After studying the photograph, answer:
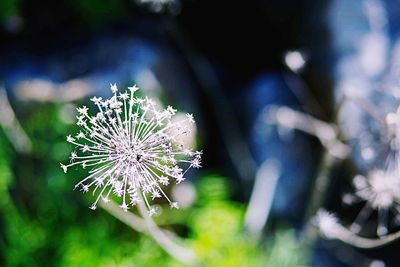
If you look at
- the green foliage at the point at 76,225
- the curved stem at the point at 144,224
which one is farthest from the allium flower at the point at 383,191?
the curved stem at the point at 144,224

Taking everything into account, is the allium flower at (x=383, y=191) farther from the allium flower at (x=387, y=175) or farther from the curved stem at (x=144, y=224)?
the curved stem at (x=144, y=224)

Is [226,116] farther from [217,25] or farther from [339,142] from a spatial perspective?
[339,142]

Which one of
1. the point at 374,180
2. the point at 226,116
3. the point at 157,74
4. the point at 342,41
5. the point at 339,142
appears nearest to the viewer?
the point at 374,180

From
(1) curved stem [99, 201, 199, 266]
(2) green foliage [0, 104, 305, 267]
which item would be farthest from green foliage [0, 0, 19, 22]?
(1) curved stem [99, 201, 199, 266]

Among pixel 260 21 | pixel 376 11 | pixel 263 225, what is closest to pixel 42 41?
pixel 260 21

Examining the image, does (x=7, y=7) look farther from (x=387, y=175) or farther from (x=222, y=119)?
(x=387, y=175)

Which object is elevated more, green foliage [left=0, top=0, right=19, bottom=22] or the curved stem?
green foliage [left=0, top=0, right=19, bottom=22]

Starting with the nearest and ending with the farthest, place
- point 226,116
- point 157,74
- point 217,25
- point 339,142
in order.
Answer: point 339,142 < point 157,74 < point 226,116 < point 217,25

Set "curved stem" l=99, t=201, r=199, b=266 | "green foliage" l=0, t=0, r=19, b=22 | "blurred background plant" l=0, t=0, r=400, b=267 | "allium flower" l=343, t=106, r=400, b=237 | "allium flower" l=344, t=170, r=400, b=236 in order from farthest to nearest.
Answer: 1. "green foliage" l=0, t=0, r=19, b=22
2. "blurred background plant" l=0, t=0, r=400, b=267
3. "allium flower" l=344, t=170, r=400, b=236
4. "allium flower" l=343, t=106, r=400, b=237
5. "curved stem" l=99, t=201, r=199, b=266

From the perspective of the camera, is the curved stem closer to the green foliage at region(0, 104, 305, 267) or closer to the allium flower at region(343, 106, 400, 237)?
the green foliage at region(0, 104, 305, 267)
